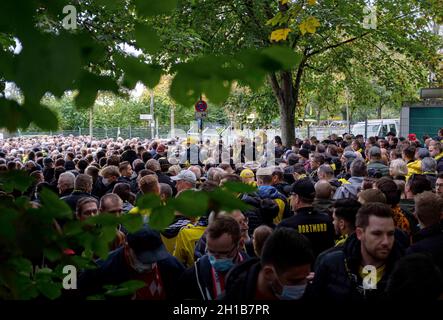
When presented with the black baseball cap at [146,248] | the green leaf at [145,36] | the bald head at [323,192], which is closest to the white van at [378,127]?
the bald head at [323,192]

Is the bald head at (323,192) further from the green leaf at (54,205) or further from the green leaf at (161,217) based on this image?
the green leaf at (54,205)

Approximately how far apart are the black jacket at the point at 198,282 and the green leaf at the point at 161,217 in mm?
2205

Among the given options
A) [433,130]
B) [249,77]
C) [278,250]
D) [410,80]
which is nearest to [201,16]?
[410,80]

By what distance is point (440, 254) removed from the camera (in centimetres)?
460

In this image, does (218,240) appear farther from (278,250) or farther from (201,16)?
(201,16)

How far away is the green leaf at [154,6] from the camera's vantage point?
75.7 inches

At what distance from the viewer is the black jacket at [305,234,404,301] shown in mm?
3697

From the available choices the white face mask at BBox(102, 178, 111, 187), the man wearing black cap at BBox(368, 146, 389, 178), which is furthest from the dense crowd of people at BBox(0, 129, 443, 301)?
the man wearing black cap at BBox(368, 146, 389, 178)

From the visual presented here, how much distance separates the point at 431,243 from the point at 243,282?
7.13ft

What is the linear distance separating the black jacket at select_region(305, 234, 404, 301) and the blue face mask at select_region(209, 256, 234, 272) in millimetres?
567

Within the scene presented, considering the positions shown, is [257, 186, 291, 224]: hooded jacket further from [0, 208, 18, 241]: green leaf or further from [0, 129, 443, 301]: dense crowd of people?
[0, 208, 18, 241]: green leaf

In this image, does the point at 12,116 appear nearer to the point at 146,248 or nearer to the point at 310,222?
the point at 146,248
